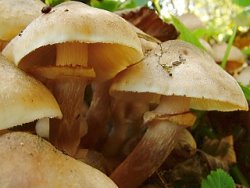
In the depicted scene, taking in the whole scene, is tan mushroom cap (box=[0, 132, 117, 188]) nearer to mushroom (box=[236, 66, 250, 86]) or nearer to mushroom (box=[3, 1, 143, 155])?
mushroom (box=[3, 1, 143, 155])

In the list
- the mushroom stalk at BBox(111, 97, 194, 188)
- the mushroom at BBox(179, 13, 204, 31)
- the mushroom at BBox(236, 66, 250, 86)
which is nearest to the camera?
the mushroom stalk at BBox(111, 97, 194, 188)

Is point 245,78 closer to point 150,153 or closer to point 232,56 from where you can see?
point 232,56

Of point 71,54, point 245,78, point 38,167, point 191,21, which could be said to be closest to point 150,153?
point 71,54

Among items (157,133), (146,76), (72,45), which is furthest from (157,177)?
(72,45)

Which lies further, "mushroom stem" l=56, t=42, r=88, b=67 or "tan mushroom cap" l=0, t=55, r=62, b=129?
"mushroom stem" l=56, t=42, r=88, b=67

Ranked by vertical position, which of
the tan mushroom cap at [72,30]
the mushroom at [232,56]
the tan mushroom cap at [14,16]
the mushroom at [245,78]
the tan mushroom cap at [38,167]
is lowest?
the mushroom at [232,56]

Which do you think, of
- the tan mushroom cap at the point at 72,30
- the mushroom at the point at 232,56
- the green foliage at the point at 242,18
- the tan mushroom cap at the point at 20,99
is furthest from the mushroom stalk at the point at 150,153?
the mushroom at the point at 232,56

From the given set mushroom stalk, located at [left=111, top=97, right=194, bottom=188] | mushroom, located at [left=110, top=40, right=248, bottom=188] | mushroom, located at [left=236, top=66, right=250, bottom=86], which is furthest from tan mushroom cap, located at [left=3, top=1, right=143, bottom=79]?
mushroom, located at [left=236, top=66, right=250, bottom=86]

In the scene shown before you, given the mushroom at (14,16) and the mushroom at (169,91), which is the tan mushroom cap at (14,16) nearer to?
the mushroom at (14,16)
